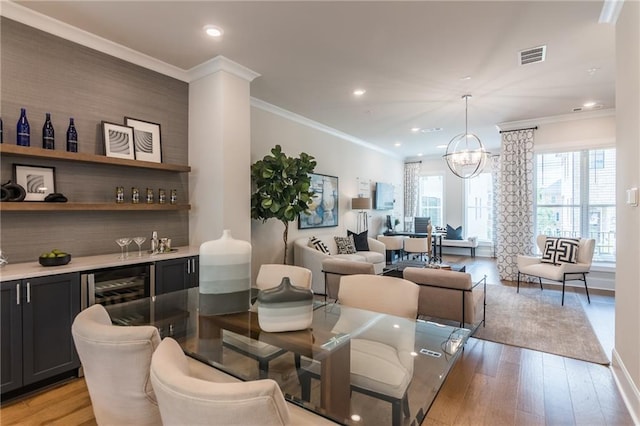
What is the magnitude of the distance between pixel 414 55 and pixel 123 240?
346cm

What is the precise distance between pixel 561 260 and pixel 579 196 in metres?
1.54

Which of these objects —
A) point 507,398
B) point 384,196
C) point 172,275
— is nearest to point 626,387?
point 507,398

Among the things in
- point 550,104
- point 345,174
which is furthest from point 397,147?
point 550,104

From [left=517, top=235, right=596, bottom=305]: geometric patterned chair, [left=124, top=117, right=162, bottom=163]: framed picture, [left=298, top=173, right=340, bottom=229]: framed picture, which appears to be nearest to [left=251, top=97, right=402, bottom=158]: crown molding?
[left=298, top=173, right=340, bottom=229]: framed picture

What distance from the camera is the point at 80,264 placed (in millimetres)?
2592

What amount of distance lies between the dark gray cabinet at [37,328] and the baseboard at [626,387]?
4030 mm

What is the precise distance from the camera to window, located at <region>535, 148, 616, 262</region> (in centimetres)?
539

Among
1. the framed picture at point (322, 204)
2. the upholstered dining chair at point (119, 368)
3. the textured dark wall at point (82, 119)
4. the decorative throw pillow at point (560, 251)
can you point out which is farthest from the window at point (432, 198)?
the upholstered dining chair at point (119, 368)

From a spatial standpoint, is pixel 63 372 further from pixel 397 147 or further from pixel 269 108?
pixel 397 147

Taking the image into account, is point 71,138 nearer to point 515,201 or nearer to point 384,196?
point 515,201

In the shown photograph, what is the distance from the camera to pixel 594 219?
5551 mm

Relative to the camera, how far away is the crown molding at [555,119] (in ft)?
17.4

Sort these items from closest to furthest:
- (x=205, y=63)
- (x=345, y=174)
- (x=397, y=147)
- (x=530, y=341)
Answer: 1. (x=530, y=341)
2. (x=205, y=63)
3. (x=345, y=174)
4. (x=397, y=147)

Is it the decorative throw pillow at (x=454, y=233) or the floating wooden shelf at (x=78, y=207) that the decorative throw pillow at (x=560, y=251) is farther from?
the floating wooden shelf at (x=78, y=207)
